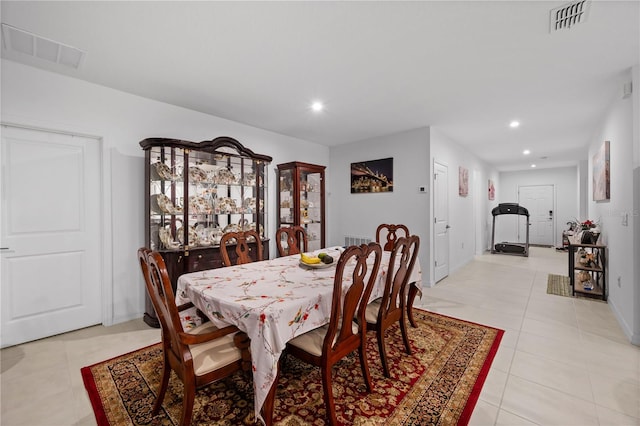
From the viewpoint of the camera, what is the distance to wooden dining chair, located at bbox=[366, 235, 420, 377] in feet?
6.59

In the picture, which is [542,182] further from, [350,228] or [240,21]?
[240,21]

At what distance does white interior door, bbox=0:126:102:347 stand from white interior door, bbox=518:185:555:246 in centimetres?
1082

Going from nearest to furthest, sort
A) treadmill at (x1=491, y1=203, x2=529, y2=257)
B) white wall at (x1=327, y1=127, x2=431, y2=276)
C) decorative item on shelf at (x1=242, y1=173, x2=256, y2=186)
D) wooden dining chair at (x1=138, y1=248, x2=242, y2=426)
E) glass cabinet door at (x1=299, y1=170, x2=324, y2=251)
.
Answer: wooden dining chair at (x1=138, y1=248, x2=242, y2=426) → decorative item on shelf at (x1=242, y1=173, x2=256, y2=186) → white wall at (x1=327, y1=127, x2=431, y2=276) → glass cabinet door at (x1=299, y1=170, x2=324, y2=251) → treadmill at (x1=491, y1=203, x2=529, y2=257)

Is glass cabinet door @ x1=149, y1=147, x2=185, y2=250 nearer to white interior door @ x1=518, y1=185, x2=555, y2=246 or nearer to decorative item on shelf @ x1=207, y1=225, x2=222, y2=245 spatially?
decorative item on shelf @ x1=207, y1=225, x2=222, y2=245

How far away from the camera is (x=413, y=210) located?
179 inches

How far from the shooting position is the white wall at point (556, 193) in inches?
339

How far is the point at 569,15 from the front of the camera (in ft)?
6.10

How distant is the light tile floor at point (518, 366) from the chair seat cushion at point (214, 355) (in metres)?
0.82

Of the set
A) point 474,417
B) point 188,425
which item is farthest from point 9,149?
point 474,417

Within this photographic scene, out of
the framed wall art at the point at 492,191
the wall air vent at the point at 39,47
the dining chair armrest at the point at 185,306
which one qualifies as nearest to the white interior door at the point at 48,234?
the wall air vent at the point at 39,47

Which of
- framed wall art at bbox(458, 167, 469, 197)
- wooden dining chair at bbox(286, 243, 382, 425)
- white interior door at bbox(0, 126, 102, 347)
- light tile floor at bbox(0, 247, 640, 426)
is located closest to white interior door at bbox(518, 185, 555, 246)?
framed wall art at bbox(458, 167, 469, 197)

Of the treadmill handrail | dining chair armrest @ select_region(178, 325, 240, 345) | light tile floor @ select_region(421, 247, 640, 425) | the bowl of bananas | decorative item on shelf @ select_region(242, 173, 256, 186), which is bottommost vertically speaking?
light tile floor @ select_region(421, 247, 640, 425)

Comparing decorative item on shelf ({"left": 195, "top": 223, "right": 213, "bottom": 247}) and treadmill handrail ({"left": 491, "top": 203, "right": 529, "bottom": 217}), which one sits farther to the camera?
treadmill handrail ({"left": 491, "top": 203, "right": 529, "bottom": 217})

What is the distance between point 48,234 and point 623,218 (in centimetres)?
576
